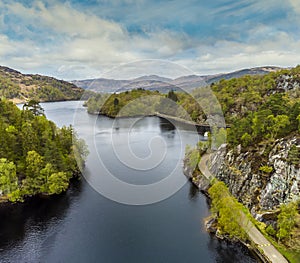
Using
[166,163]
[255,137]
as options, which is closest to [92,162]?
[166,163]

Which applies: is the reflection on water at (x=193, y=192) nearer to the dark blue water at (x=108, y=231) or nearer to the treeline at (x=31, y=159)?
the dark blue water at (x=108, y=231)

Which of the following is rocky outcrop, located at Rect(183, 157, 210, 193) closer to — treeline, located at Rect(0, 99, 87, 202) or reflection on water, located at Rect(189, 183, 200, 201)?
reflection on water, located at Rect(189, 183, 200, 201)

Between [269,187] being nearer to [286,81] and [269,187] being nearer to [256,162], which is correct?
[256,162]

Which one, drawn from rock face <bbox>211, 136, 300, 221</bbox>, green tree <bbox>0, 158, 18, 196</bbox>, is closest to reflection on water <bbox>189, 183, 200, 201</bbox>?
rock face <bbox>211, 136, 300, 221</bbox>

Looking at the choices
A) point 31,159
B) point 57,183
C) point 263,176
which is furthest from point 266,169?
point 31,159

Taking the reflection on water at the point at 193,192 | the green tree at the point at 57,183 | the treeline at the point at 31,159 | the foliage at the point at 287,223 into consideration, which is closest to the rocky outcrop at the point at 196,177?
the reflection on water at the point at 193,192

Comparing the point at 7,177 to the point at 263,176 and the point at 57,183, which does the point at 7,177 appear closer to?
the point at 57,183
